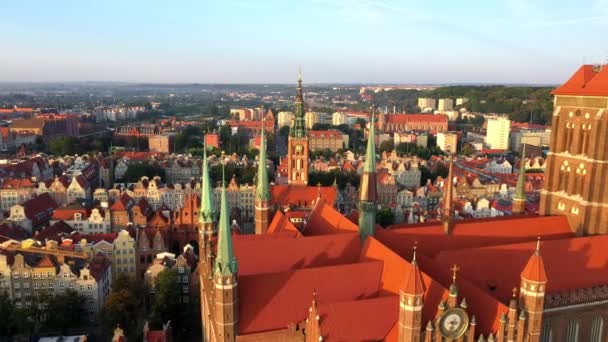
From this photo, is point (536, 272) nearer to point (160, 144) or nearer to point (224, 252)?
point (224, 252)

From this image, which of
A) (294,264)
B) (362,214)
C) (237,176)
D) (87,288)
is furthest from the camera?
(237,176)

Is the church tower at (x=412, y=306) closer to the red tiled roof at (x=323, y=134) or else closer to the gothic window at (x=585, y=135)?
the gothic window at (x=585, y=135)

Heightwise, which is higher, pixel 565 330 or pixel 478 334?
pixel 478 334

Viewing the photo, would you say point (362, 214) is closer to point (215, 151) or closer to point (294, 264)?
point (294, 264)

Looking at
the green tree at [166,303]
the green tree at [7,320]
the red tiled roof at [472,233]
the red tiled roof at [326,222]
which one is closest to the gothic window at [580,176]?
the red tiled roof at [472,233]

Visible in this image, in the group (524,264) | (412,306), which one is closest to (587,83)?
(524,264)

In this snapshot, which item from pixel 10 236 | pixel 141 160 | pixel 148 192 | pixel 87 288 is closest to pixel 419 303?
pixel 87 288
